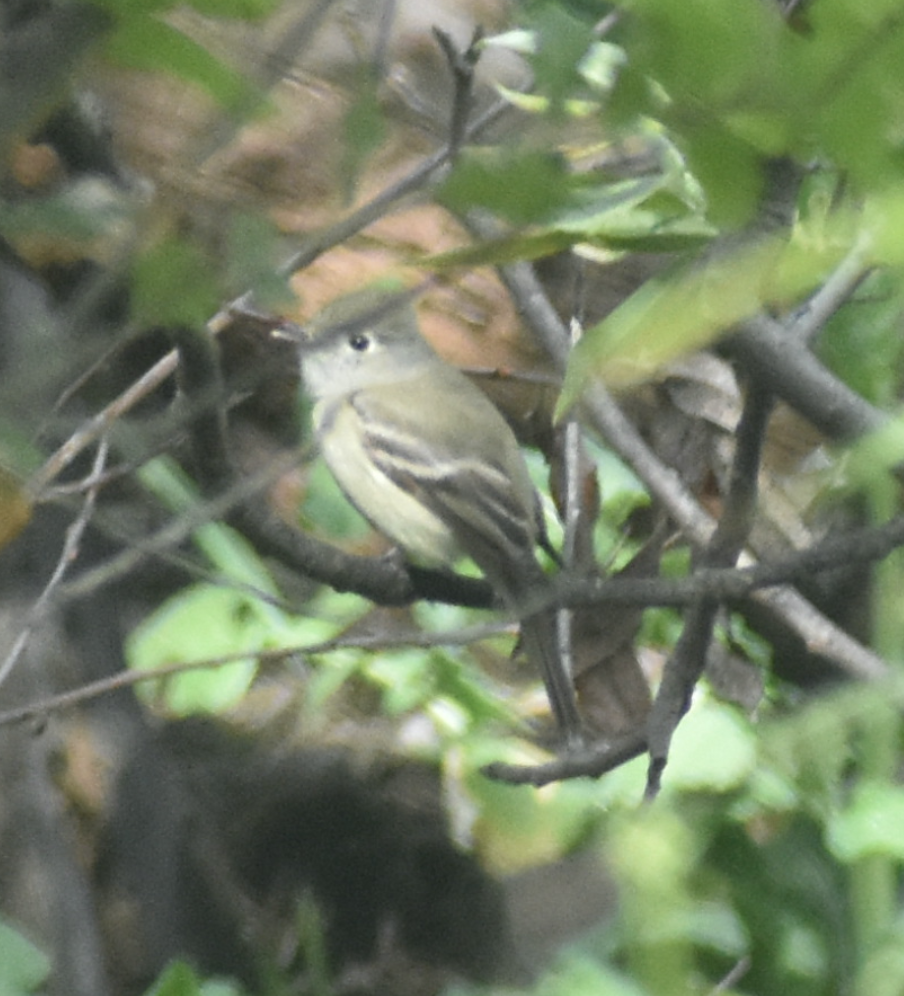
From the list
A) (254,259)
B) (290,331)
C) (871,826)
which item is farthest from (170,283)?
(290,331)

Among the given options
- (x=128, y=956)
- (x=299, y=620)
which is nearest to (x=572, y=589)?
(x=299, y=620)

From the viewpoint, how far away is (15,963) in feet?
3.93

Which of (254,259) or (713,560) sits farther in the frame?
(713,560)

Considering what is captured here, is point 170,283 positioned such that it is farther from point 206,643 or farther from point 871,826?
point 206,643

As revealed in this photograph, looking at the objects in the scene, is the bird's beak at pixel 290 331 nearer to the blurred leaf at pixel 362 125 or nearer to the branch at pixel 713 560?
the branch at pixel 713 560

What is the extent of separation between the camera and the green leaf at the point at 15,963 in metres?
1.20

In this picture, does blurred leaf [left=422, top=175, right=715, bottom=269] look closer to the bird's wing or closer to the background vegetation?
the background vegetation

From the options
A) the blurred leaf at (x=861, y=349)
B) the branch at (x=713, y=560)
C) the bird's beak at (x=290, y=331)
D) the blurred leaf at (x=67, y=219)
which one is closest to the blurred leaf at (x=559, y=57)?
the blurred leaf at (x=67, y=219)

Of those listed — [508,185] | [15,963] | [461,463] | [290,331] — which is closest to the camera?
[508,185]

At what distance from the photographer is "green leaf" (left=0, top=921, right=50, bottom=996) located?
120cm

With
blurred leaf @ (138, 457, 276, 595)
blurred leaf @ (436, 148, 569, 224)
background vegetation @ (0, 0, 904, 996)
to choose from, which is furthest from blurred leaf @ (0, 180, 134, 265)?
blurred leaf @ (138, 457, 276, 595)

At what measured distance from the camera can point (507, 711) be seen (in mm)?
1767

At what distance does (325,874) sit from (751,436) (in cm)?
173

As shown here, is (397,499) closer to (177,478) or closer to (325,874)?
(177,478)
